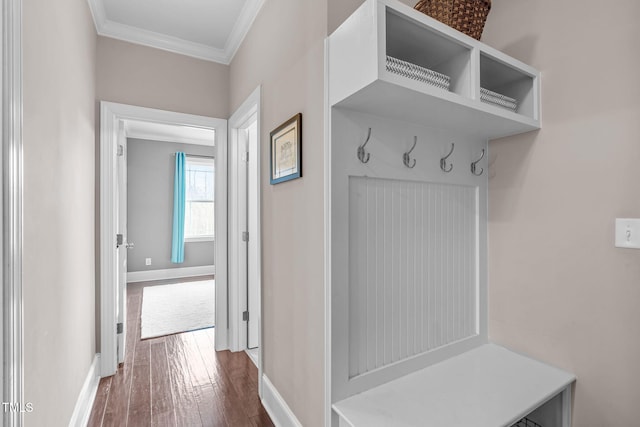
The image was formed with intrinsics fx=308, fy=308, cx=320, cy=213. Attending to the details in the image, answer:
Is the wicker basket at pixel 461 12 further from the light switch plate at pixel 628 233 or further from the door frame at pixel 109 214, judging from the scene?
the door frame at pixel 109 214

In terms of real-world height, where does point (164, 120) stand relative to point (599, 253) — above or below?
above

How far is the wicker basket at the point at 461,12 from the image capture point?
3.76 feet

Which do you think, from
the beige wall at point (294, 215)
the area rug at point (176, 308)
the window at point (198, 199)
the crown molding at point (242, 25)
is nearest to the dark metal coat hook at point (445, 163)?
the beige wall at point (294, 215)

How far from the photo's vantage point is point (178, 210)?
5.68 meters

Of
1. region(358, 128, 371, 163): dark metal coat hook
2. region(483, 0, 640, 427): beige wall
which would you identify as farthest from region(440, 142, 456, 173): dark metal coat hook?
region(358, 128, 371, 163): dark metal coat hook

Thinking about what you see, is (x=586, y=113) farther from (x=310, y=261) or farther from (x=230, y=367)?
(x=230, y=367)

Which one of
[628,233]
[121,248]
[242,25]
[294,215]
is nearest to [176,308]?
[121,248]

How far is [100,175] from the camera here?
90.3 inches

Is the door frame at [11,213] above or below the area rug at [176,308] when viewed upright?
above

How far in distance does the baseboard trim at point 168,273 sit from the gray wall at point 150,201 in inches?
3.0

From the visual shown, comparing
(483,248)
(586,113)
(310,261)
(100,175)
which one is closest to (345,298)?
(310,261)

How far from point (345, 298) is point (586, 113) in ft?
4.00

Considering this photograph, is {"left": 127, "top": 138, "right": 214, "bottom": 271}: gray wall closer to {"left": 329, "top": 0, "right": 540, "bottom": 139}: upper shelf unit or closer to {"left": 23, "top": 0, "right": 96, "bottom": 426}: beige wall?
{"left": 23, "top": 0, "right": 96, "bottom": 426}: beige wall

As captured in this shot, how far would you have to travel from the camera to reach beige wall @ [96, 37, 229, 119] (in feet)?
7.77
